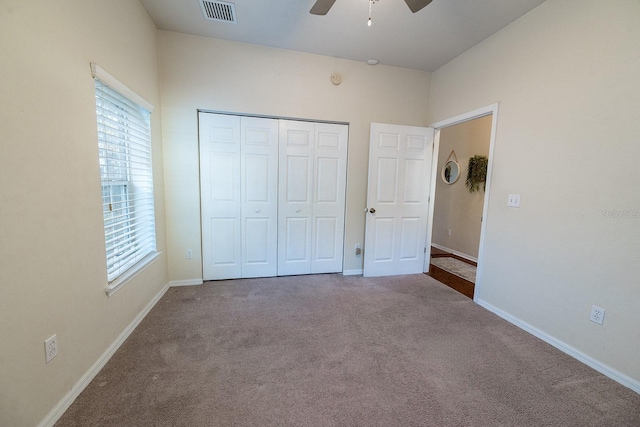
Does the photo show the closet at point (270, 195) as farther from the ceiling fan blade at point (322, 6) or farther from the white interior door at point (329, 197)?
the ceiling fan blade at point (322, 6)

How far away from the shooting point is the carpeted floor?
1.36 meters

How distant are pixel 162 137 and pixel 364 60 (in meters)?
2.62

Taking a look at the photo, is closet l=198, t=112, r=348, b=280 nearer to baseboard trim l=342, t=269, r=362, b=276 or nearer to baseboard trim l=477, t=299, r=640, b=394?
baseboard trim l=342, t=269, r=362, b=276

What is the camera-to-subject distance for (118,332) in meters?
1.88

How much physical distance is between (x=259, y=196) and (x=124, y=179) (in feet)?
Answer: 4.44

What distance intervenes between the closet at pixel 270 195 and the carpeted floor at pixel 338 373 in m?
A: 0.73

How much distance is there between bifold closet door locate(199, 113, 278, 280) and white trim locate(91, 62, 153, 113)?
64 centimetres

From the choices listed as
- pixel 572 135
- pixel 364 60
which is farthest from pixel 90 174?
pixel 572 135

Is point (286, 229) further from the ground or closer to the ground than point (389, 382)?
further from the ground

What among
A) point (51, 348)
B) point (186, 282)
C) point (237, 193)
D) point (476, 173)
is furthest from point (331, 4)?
point (476, 173)

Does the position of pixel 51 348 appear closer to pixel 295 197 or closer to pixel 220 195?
pixel 220 195

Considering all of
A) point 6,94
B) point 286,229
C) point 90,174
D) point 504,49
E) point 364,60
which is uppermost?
point 364,60

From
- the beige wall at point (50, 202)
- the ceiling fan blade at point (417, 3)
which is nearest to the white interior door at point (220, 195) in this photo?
the beige wall at point (50, 202)

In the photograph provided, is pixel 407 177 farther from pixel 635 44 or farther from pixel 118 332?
pixel 118 332
